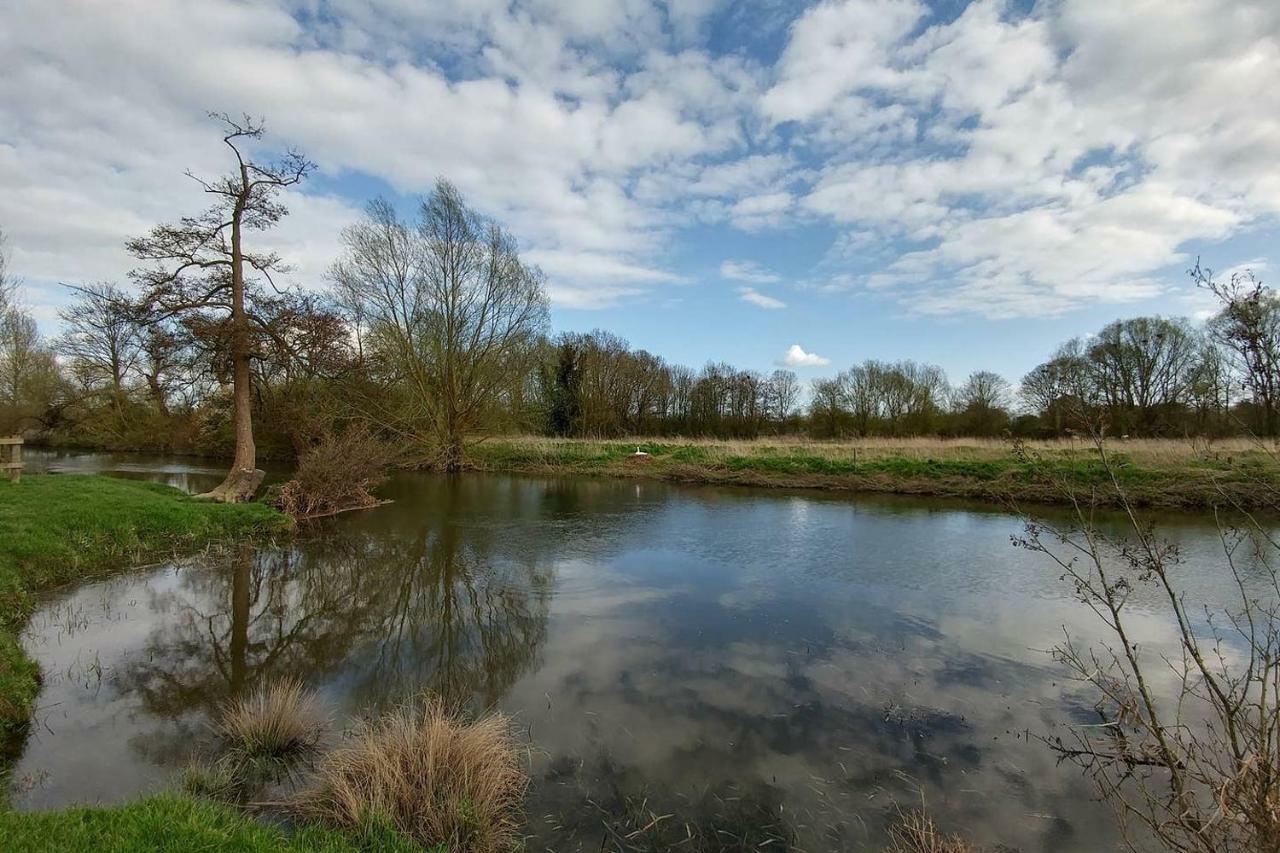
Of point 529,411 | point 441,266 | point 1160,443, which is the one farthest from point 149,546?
point 1160,443

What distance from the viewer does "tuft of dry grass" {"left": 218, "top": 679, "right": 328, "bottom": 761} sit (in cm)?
411

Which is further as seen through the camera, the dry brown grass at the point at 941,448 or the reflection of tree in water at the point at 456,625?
the dry brown grass at the point at 941,448

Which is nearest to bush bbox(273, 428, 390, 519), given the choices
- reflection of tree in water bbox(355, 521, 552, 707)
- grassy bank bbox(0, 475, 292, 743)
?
grassy bank bbox(0, 475, 292, 743)

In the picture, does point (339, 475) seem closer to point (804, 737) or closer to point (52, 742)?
point (52, 742)

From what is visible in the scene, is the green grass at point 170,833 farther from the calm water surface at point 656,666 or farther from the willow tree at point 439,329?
the willow tree at point 439,329

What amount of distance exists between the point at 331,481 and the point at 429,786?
1224 cm

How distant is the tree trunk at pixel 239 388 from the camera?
549 inches

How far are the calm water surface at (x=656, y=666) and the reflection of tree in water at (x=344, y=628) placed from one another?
0.04m

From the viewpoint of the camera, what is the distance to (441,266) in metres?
26.1

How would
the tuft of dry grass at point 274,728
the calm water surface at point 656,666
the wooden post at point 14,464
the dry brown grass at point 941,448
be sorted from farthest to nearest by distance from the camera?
the dry brown grass at point 941,448 → the wooden post at point 14,464 → the tuft of dry grass at point 274,728 → the calm water surface at point 656,666

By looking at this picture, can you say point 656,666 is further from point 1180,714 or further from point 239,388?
point 239,388

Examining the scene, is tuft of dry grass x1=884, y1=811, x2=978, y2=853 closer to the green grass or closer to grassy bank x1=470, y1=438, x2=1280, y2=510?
the green grass

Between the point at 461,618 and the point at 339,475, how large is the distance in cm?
884

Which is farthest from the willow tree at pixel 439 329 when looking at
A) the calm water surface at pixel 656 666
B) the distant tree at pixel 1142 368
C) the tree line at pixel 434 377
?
the distant tree at pixel 1142 368
